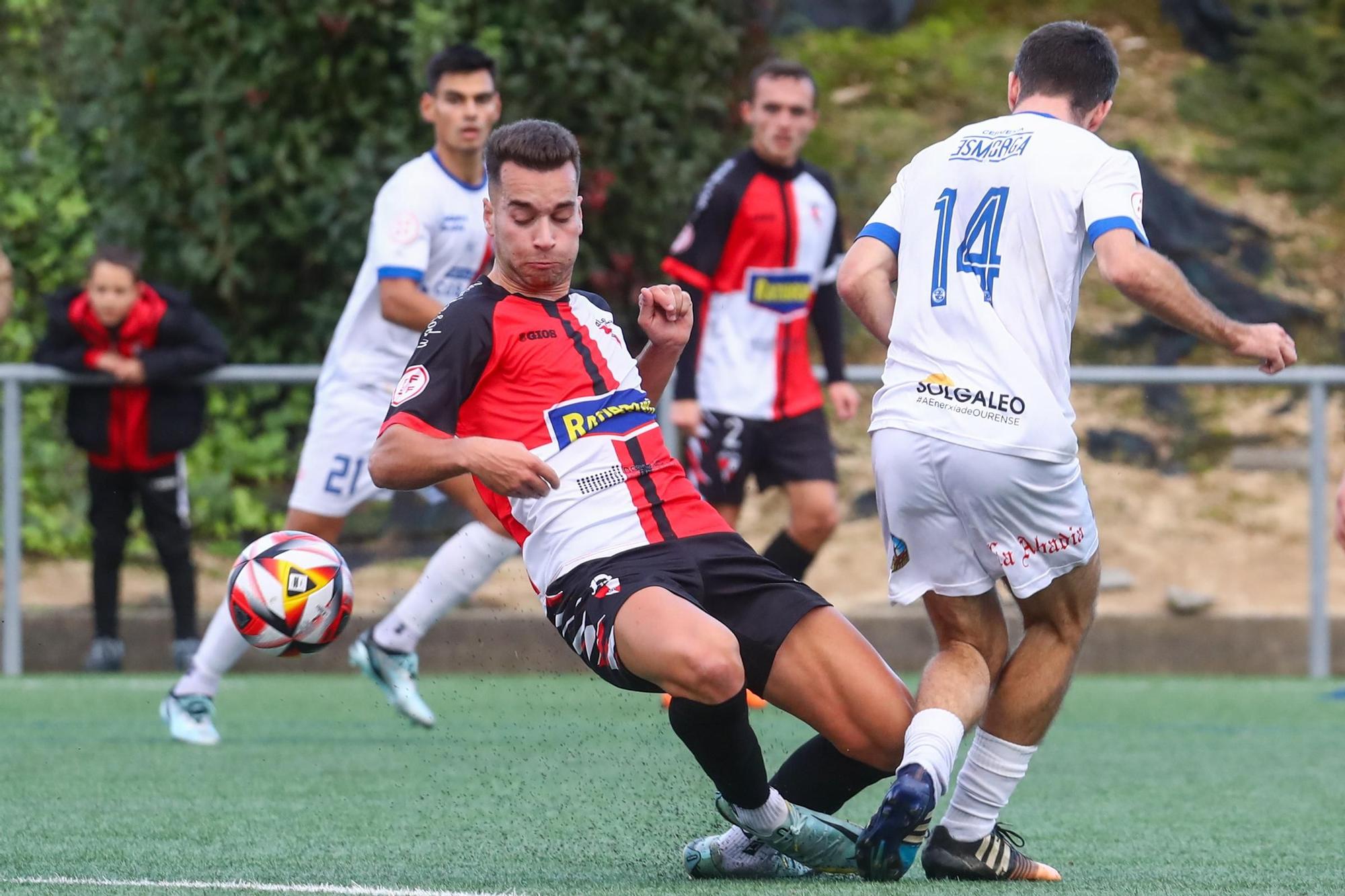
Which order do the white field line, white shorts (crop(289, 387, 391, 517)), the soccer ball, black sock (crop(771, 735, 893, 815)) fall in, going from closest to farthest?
the white field line, black sock (crop(771, 735, 893, 815)), the soccer ball, white shorts (crop(289, 387, 391, 517))

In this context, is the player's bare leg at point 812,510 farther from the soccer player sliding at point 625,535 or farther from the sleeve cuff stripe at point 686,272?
the soccer player sliding at point 625,535

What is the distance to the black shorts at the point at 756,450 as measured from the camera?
8.19 metres

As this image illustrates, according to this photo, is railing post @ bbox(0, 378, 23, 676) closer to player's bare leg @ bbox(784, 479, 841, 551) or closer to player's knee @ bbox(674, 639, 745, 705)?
player's bare leg @ bbox(784, 479, 841, 551)

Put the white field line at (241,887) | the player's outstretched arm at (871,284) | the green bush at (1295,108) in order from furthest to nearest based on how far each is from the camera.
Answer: the green bush at (1295,108) → the player's outstretched arm at (871,284) → the white field line at (241,887)

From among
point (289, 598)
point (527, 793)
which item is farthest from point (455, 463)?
point (527, 793)

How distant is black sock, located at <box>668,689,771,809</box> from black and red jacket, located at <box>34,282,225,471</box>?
229 inches

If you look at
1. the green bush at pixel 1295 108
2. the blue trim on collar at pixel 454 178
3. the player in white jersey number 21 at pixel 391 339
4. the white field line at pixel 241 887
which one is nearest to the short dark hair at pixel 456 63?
the player in white jersey number 21 at pixel 391 339

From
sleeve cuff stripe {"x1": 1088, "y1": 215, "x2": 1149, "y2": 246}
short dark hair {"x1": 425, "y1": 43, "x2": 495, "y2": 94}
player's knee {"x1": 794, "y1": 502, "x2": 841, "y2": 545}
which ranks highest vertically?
short dark hair {"x1": 425, "y1": 43, "x2": 495, "y2": 94}

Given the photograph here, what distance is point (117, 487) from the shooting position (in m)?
9.62

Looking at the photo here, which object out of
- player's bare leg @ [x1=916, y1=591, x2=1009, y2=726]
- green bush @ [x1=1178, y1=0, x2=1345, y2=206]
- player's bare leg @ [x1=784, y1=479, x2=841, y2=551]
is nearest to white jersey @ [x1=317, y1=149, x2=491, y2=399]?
player's bare leg @ [x1=784, y1=479, x2=841, y2=551]

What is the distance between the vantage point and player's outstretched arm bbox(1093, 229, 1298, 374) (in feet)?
13.6

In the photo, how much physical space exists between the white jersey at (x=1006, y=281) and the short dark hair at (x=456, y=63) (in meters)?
3.04

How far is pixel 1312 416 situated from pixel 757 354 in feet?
11.3

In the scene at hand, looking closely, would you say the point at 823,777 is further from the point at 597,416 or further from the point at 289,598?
the point at 289,598
